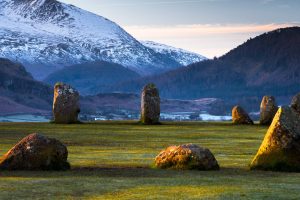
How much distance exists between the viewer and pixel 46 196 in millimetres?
26469

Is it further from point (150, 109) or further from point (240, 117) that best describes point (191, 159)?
point (240, 117)

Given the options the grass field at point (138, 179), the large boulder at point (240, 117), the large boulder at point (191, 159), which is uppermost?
the large boulder at point (240, 117)

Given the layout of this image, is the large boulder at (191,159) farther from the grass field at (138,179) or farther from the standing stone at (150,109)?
the standing stone at (150,109)

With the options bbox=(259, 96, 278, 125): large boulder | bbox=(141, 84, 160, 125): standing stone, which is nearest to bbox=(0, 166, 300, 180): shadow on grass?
bbox=(141, 84, 160, 125): standing stone

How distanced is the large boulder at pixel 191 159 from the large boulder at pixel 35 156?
5.01 metres

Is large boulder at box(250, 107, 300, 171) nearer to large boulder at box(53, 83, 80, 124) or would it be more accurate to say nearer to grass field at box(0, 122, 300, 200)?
grass field at box(0, 122, 300, 200)

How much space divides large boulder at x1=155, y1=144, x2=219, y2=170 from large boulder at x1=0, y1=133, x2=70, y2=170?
501 centimetres

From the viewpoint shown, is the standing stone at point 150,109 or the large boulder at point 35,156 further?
the standing stone at point 150,109

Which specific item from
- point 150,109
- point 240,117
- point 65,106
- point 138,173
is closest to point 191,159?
point 138,173

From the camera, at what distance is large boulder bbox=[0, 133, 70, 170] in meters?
34.2

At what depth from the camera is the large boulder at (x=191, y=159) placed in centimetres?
3512

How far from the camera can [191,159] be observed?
1388 inches

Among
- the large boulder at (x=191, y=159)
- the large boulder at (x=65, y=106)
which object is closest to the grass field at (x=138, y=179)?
the large boulder at (x=191, y=159)

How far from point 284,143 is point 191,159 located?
4254 millimetres
